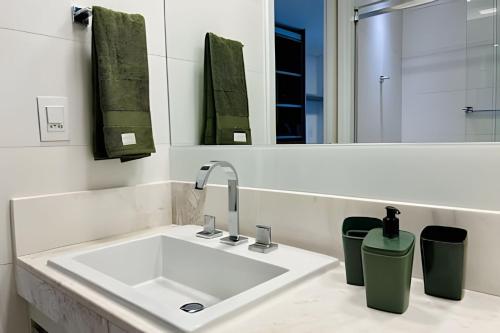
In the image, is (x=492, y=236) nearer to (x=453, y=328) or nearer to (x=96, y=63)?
(x=453, y=328)

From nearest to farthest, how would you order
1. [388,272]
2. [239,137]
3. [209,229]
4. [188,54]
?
1. [388,272]
2. [209,229]
3. [239,137]
4. [188,54]

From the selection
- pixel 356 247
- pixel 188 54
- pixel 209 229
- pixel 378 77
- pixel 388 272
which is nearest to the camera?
pixel 388 272

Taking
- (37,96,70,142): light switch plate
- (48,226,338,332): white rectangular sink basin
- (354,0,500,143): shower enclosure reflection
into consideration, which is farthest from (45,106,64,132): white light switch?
(354,0,500,143): shower enclosure reflection

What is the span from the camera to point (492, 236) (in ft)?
2.39

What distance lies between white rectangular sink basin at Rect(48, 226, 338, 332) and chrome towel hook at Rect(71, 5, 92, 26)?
686 mm

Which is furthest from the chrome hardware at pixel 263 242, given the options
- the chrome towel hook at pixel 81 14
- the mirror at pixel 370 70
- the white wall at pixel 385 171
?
the chrome towel hook at pixel 81 14

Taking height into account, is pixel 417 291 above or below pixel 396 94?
below

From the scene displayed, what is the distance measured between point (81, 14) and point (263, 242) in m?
0.86

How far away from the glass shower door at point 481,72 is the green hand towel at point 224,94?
2.21ft

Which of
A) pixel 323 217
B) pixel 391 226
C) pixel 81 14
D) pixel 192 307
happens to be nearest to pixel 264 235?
pixel 323 217

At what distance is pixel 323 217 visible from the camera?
96cm

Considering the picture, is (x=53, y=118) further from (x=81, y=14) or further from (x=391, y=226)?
(x=391, y=226)

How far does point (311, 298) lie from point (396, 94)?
A: 0.51 meters

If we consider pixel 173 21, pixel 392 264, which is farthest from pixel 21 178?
pixel 392 264
